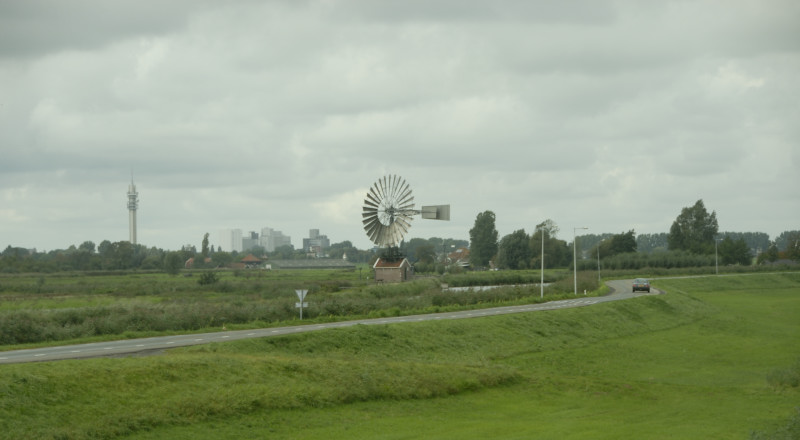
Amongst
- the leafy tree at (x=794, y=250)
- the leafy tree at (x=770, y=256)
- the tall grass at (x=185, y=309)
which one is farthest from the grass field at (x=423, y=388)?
the leafy tree at (x=794, y=250)

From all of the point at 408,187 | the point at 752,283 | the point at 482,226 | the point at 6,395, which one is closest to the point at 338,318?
the point at 6,395

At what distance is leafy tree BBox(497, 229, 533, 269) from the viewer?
168500mm

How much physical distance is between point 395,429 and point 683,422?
10.9 m

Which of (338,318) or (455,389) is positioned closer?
(455,389)

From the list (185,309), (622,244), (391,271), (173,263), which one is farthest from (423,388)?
(622,244)

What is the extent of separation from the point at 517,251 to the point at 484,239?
2594 centimetres

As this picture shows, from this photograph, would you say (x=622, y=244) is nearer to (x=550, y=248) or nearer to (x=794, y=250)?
(x=550, y=248)

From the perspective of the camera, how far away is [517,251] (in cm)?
16888

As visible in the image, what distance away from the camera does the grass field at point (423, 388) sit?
22688 millimetres

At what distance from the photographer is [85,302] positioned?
71.9 metres

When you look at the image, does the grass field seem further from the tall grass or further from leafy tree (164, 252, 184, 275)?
leafy tree (164, 252, 184, 275)

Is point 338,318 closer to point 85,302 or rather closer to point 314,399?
point 314,399

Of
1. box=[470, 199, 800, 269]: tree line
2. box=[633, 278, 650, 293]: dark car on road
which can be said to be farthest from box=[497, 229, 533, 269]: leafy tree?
box=[633, 278, 650, 293]: dark car on road

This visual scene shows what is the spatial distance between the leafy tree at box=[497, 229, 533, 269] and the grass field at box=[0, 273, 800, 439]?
114 meters
